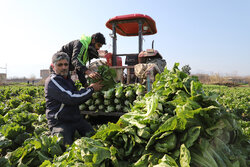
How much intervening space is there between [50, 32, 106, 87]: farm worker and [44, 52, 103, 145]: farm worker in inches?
28.8

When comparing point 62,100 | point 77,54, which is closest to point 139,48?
point 77,54

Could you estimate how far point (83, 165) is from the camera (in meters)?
1.60

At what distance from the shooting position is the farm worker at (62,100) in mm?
2988

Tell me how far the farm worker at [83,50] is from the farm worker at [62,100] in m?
0.73

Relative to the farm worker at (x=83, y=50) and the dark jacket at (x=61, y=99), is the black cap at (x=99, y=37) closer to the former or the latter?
the farm worker at (x=83, y=50)

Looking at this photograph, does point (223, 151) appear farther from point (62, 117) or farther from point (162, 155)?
point (62, 117)

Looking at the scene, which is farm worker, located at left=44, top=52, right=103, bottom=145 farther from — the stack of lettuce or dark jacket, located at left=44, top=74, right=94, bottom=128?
the stack of lettuce

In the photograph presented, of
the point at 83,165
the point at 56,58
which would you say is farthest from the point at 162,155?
the point at 56,58

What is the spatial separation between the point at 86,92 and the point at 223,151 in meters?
2.28

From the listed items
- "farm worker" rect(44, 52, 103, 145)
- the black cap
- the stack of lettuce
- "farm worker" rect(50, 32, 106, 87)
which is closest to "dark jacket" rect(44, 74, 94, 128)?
"farm worker" rect(44, 52, 103, 145)

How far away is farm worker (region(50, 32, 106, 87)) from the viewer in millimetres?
4051

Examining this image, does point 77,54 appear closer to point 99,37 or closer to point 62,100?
point 99,37

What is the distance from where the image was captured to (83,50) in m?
4.17

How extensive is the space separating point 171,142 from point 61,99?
204 cm
